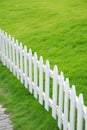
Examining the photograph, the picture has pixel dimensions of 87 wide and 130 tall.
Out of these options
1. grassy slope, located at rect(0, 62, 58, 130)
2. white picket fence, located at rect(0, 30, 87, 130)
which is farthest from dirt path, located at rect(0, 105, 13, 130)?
white picket fence, located at rect(0, 30, 87, 130)

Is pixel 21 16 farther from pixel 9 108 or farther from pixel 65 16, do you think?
pixel 9 108

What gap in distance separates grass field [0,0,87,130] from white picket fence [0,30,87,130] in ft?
0.69

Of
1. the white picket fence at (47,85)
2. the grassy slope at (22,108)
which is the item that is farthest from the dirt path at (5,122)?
the white picket fence at (47,85)

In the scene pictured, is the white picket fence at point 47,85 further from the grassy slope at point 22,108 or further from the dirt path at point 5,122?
the dirt path at point 5,122

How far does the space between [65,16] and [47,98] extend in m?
7.48

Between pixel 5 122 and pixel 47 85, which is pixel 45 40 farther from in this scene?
pixel 5 122

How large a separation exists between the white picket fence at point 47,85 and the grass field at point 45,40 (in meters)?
0.21

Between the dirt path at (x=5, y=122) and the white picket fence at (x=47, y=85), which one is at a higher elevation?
the white picket fence at (x=47, y=85)

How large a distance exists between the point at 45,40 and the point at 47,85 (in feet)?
14.5

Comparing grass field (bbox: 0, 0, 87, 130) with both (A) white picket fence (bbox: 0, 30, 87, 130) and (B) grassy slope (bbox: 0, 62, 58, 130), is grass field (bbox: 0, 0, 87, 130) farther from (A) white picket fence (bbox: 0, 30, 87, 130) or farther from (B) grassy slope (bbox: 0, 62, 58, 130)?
(A) white picket fence (bbox: 0, 30, 87, 130)

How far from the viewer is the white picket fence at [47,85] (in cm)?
533

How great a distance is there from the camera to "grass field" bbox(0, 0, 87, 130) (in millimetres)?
6734

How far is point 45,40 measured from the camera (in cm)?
1079

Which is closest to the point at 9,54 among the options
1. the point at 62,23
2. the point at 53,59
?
the point at 53,59
